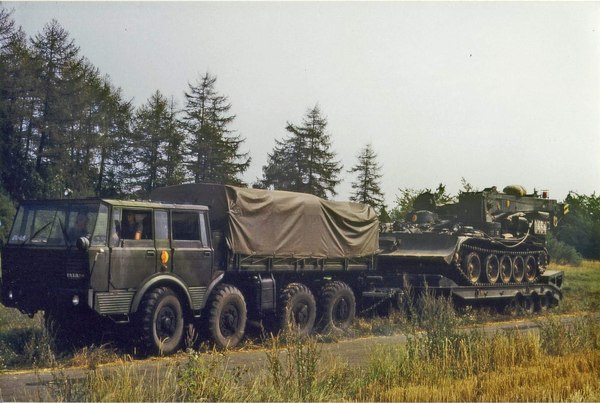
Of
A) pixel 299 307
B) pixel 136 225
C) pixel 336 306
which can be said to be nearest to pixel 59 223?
pixel 136 225

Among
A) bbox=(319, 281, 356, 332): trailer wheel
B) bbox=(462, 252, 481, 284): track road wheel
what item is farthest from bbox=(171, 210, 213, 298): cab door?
bbox=(462, 252, 481, 284): track road wheel

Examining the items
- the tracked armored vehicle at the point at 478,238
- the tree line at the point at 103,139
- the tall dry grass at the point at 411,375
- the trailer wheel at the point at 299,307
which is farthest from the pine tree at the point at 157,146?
the tall dry grass at the point at 411,375

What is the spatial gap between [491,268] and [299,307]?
8102 mm

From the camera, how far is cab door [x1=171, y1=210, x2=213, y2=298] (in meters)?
14.7

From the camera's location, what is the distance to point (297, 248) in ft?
57.2

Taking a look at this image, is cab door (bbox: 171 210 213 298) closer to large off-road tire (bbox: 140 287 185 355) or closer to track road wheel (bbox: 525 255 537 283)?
large off-road tire (bbox: 140 287 185 355)

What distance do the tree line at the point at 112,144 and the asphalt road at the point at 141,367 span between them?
17.4 metres

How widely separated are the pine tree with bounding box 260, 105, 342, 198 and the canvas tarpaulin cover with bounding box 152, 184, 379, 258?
2213 centimetres

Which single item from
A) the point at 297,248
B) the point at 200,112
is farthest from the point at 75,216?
the point at 200,112

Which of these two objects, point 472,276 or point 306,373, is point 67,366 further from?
point 472,276

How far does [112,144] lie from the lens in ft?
133

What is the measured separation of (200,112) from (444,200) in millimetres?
17596

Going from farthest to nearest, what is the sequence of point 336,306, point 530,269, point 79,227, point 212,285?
point 530,269, point 336,306, point 212,285, point 79,227

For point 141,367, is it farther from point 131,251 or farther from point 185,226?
point 185,226
